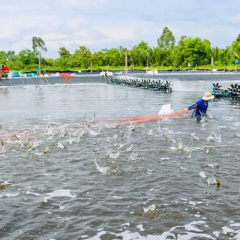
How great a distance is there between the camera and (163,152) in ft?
26.7

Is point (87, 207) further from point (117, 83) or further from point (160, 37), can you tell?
point (160, 37)

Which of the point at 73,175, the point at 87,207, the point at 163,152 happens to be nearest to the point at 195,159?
the point at 163,152

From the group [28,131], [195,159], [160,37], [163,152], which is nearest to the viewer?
[195,159]

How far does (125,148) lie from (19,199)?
372 centimetres

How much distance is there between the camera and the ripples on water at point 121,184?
4512mm

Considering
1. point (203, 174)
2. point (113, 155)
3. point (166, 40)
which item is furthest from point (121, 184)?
point (166, 40)

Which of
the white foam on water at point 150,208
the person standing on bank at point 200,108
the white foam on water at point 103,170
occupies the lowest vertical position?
the white foam on water at point 150,208

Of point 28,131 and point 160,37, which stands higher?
point 160,37

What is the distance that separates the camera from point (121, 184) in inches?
238

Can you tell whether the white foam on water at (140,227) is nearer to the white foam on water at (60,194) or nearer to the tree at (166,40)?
the white foam on water at (60,194)

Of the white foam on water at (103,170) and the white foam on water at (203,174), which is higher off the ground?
the white foam on water at (103,170)

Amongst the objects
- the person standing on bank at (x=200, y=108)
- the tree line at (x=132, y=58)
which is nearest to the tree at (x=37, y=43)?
the tree line at (x=132, y=58)

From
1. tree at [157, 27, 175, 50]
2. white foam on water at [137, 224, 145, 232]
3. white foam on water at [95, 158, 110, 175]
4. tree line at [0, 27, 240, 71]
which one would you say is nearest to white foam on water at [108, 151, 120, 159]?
white foam on water at [95, 158, 110, 175]

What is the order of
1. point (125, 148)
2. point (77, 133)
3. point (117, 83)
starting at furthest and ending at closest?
point (117, 83) → point (77, 133) → point (125, 148)
